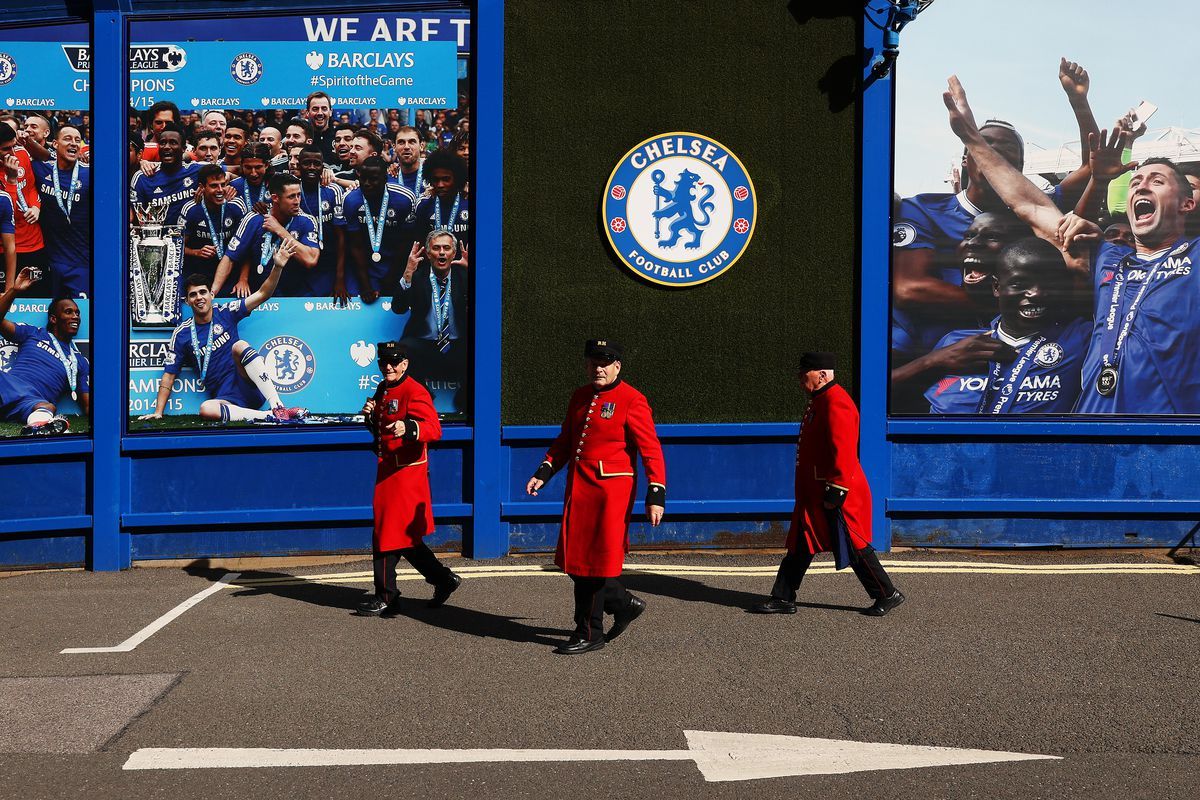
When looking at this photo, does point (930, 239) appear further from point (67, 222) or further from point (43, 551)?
point (43, 551)

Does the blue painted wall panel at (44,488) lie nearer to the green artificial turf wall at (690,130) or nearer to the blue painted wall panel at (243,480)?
the blue painted wall panel at (243,480)

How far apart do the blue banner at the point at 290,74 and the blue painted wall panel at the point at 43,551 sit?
346 cm

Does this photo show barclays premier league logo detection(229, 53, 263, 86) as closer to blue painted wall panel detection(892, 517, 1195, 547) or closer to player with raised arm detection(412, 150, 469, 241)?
player with raised arm detection(412, 150, 469, 241)

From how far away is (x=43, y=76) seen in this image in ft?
30.8

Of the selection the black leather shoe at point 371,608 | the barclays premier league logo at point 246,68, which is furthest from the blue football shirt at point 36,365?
the black leather shoe at point 371,608

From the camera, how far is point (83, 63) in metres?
9.39

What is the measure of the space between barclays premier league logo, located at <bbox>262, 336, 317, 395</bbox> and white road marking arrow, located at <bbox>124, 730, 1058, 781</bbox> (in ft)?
15.7

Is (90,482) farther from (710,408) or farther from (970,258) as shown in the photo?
(970,258)

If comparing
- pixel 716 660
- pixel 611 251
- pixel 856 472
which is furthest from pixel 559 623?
pixel 611 251

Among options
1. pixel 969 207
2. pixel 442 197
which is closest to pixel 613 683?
pixel 442 197

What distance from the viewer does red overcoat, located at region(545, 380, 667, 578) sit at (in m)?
6.76

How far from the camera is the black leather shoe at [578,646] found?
6668mm

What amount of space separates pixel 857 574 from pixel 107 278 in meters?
6.09

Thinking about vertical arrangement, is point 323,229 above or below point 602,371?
above
